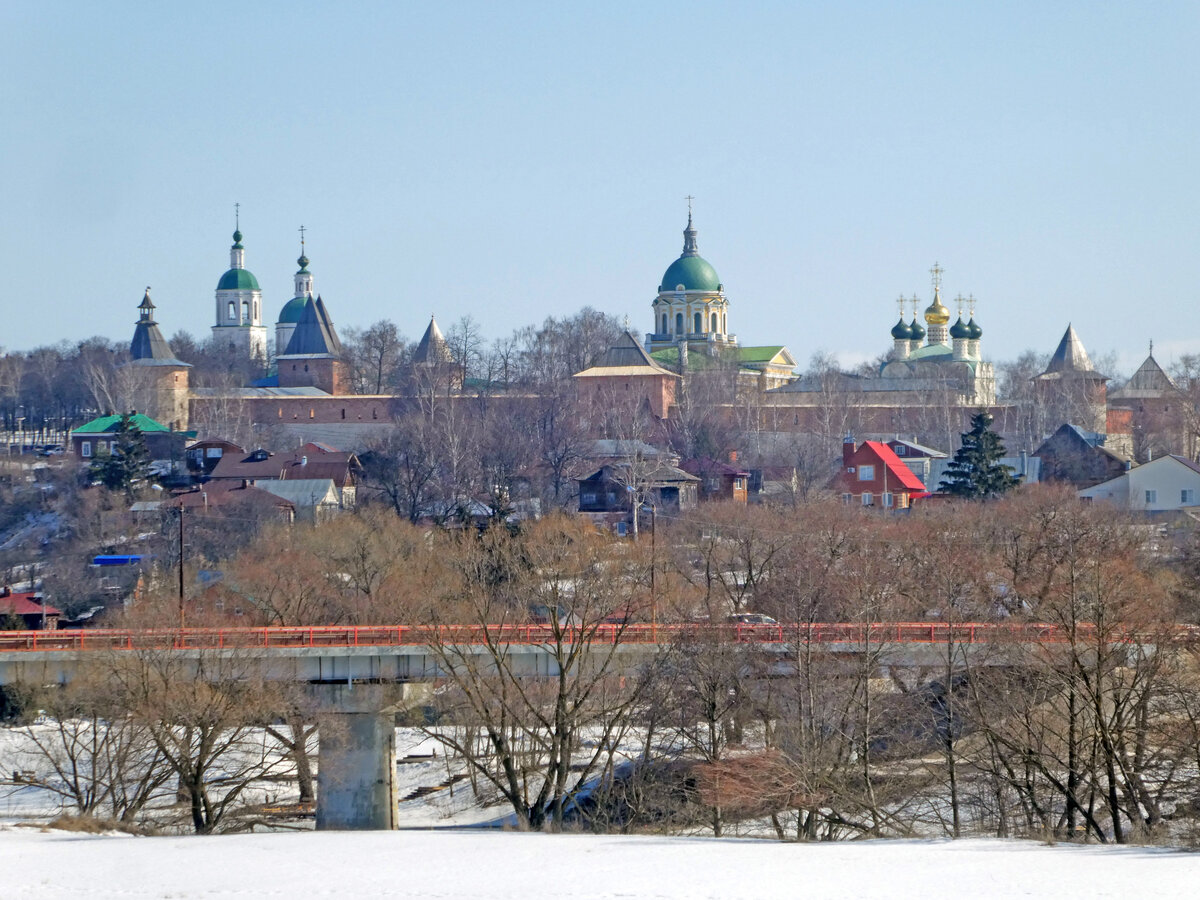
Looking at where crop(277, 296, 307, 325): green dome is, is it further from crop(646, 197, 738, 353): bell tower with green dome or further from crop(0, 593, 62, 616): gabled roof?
crop(0, 593, 62, 616): gabled roof

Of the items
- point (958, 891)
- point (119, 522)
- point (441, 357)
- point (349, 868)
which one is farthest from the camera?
point (441, 357)

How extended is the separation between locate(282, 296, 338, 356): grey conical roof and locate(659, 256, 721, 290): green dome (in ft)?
69.7

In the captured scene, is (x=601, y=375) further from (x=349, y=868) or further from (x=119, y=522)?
(x=349, y=868)

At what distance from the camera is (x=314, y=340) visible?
315 feet

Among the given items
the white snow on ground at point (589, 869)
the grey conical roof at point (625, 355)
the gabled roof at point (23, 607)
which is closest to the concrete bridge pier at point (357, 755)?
the white snow on ground at point (589, 869)

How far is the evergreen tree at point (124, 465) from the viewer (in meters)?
61.8

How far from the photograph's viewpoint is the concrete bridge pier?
83.7 ft

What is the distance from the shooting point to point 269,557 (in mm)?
41844

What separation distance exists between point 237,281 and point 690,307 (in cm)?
4096

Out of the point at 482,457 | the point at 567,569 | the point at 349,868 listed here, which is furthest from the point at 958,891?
the point at 482,457

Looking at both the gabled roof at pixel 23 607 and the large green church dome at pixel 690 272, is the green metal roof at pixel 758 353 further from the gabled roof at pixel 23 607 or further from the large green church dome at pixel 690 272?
the gabled roof at pixel 23 607

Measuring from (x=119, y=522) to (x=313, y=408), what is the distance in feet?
101

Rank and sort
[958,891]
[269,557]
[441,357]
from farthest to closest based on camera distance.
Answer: [441,357] → [269,557] → [958,891]

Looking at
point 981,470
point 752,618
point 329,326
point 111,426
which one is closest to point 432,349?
point 329,326
